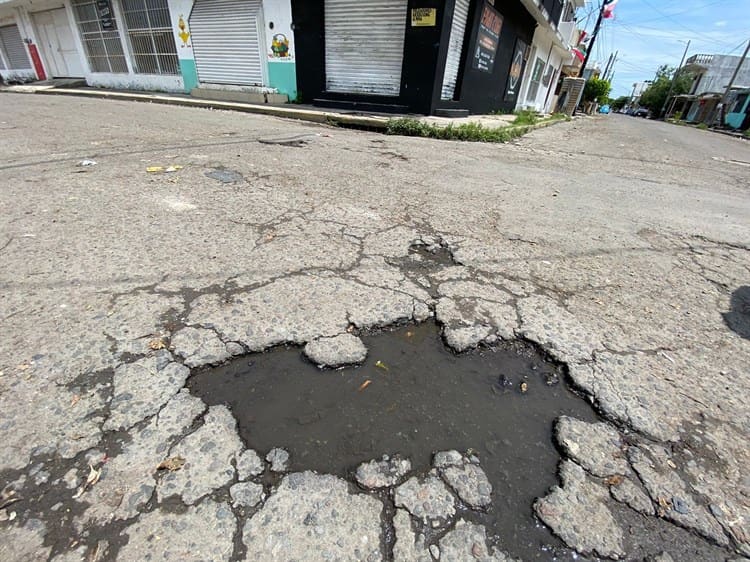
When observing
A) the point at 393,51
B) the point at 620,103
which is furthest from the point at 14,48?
the point at 620,103

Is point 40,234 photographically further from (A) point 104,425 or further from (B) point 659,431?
(B) point 659,431

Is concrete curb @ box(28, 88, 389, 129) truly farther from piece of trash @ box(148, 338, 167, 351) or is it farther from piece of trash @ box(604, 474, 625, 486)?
piece of trash @ box(604, 474, 625, 486)

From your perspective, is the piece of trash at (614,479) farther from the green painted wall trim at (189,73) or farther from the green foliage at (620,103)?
the green foliage at (620,103)

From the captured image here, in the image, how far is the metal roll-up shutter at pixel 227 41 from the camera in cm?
1030

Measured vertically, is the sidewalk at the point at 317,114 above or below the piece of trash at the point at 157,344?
above

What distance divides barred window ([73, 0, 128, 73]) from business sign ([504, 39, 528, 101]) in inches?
585

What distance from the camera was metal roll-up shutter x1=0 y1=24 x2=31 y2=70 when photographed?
57.5ft

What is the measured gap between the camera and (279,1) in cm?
967

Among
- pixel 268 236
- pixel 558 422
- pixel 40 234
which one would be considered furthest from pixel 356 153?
pixel 558 422

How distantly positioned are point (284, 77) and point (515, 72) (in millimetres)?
9796

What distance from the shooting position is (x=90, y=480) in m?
1.15

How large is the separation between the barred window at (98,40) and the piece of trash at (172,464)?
17.7m

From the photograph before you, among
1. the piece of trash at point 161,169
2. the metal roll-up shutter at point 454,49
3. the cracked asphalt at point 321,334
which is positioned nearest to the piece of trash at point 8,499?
the cracked asphalt at point 321,334

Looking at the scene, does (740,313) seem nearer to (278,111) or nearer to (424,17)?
(424,17)
